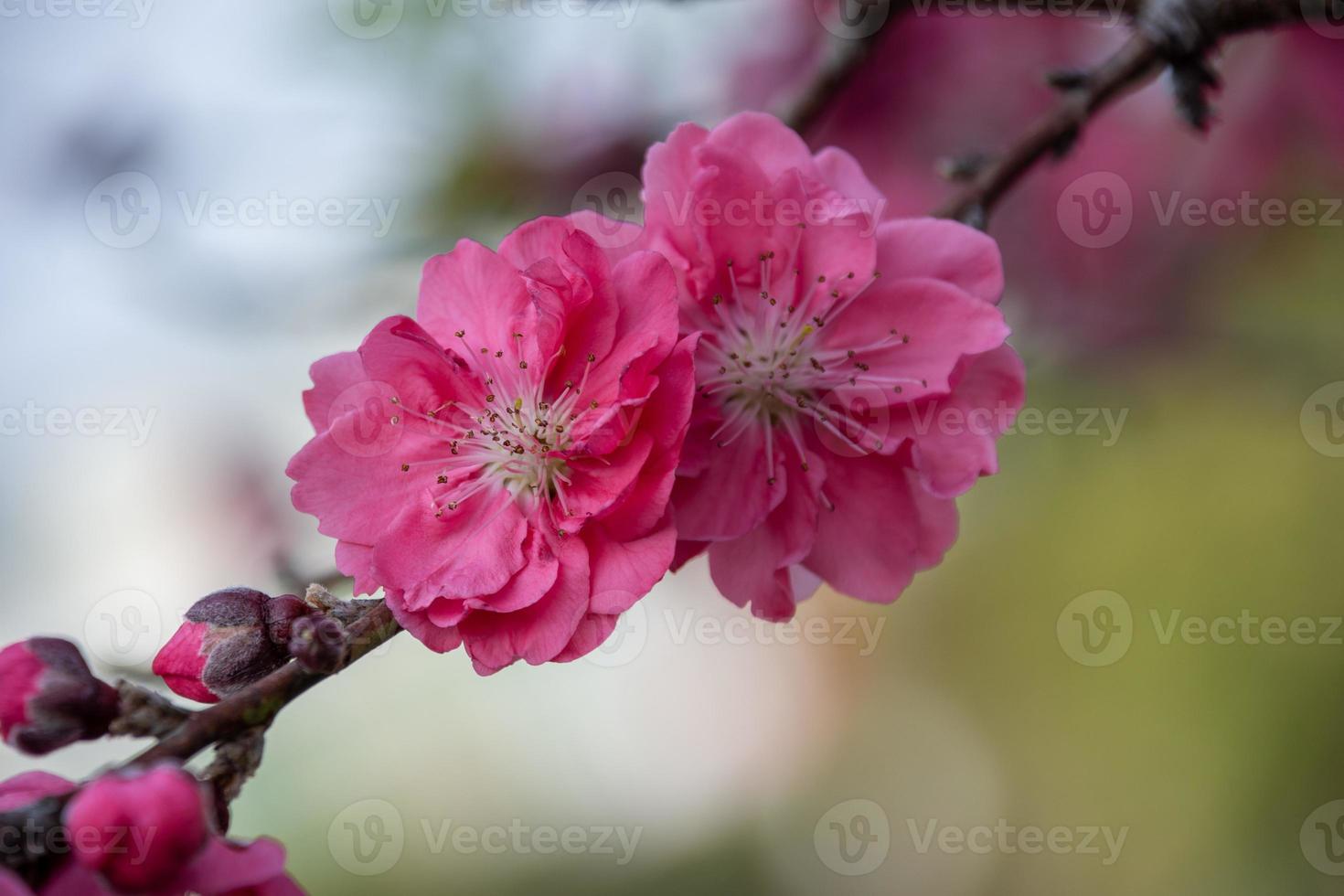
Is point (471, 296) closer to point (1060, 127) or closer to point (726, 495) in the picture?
point (726, 495)

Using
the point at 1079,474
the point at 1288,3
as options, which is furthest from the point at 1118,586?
the point at 1288,3

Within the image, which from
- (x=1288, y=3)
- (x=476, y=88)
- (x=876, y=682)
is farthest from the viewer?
(x=876, y=682)

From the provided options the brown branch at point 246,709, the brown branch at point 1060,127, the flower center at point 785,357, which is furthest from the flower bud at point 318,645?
the brown branch at point 1060,127

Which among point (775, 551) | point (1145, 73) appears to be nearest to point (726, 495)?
point (775, 551)

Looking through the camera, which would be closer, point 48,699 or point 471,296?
point 48,699

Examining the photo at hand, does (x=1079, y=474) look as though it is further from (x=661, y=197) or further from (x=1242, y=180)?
(x=661, y=197)
